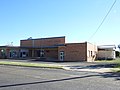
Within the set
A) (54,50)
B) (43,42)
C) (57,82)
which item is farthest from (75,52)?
(57,82)

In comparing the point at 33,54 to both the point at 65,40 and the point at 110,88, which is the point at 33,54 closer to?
the point at 65,40

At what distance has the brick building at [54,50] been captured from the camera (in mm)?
46844

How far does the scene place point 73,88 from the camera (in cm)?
1024

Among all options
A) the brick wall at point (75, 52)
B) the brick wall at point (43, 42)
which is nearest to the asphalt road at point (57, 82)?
the brick wall at point (75, 52)

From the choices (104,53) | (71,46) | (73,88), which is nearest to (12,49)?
(71,46)

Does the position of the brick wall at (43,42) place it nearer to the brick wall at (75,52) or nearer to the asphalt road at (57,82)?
the brick wall at (75,52)

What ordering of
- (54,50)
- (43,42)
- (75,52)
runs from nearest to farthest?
(75,52), (54,50), (43,42)

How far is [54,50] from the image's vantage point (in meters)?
55.1

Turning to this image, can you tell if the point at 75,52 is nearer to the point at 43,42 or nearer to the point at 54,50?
the point at 54,50

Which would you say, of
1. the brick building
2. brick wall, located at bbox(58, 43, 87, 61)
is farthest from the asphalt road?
the brick building

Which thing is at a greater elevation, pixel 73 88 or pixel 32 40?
pixel 32 40

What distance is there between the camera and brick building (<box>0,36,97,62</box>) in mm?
46844

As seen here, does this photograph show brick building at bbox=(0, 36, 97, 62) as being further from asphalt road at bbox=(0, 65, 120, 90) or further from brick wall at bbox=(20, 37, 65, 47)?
asphalt road at bbox=(0, 65, 120, 90)

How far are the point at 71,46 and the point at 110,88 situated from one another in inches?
1468
